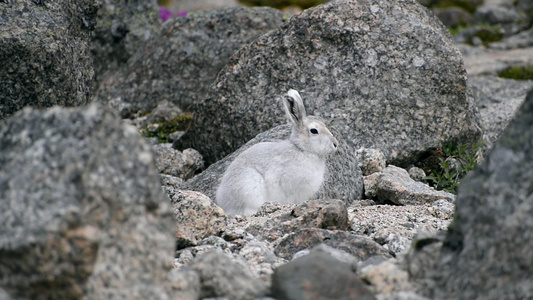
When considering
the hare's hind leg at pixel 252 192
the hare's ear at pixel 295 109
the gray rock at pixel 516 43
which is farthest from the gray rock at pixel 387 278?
the gray rock at pixel 516 43

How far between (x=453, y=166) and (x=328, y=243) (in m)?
5.49

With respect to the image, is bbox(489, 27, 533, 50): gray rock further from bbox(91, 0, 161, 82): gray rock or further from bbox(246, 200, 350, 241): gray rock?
bbox(246, 200, 350, 241): gray rock

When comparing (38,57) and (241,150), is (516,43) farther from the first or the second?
(38,57)

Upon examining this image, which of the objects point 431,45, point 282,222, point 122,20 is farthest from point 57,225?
point 122,20

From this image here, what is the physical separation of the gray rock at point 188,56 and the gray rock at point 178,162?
3226 mm

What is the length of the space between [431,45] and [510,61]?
38.2 feet

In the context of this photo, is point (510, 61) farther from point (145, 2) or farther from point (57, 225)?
point (57, 225)

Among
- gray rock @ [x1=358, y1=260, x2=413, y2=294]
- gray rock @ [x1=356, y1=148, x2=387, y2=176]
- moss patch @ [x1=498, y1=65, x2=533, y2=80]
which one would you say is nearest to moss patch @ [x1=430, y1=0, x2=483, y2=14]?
moss patch @ [x1=498, y1=65, x2=533, y2=80]

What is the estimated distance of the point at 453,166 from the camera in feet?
36.6

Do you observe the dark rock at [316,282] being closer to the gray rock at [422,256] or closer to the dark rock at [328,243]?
the gray rock at [422,256]

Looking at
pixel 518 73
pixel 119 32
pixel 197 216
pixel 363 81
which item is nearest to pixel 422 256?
pixel 197 216

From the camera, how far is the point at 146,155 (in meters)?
4.25

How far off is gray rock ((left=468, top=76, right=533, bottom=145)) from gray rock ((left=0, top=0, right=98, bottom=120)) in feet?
25.4

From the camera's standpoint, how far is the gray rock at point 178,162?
11453 millimetres
